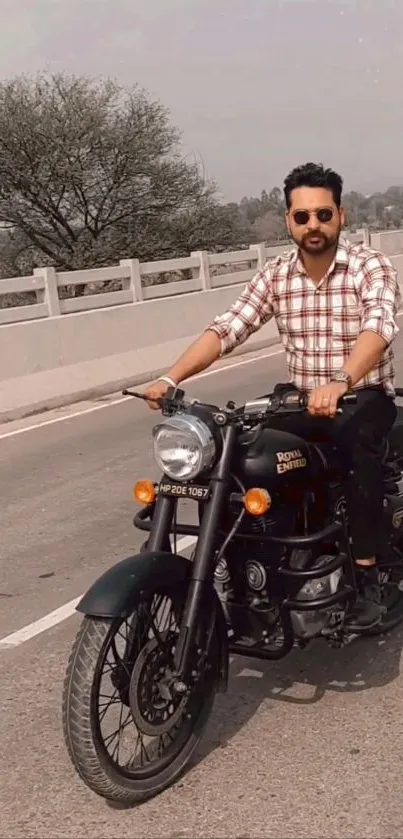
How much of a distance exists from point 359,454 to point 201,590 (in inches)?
35.1

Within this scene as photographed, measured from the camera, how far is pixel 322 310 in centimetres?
428

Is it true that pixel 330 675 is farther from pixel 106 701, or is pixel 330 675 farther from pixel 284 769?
pixel 106 701

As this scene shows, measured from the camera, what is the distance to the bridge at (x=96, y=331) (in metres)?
12.6

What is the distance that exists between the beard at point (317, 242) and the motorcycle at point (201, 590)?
689mm

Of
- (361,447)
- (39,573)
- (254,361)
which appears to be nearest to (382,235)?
(254,361)

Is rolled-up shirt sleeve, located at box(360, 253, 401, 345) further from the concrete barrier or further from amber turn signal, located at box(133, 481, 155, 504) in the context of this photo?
the concrete barrier

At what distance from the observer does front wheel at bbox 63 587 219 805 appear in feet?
10.8

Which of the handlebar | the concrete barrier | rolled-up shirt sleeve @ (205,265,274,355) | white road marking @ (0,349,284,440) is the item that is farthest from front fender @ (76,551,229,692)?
the concrete barrier

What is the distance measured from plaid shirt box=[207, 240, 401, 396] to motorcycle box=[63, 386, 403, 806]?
43cm

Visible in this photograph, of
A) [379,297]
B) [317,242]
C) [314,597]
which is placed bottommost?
[314,597]

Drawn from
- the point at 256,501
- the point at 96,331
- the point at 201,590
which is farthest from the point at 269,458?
the point at 96,331

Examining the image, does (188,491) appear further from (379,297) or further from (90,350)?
(90,350)

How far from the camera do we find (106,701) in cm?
344

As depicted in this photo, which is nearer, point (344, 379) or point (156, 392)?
point (344, 379)
